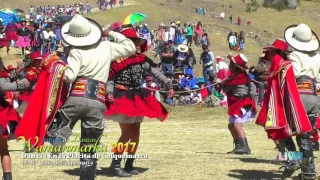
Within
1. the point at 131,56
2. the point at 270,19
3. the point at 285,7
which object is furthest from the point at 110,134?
the point at 285,7

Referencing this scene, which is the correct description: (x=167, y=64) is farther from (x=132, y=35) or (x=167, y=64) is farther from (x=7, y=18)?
(x=132, y=35)

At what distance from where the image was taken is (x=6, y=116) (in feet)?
28.5

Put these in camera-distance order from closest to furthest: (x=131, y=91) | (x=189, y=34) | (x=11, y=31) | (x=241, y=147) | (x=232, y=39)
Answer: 1. (x=131, y=91)
2. (x=241, y=147)
3. (x=11, y=31)
4. (x=189, y=34)
5. (x=232, y=39)

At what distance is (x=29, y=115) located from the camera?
8383 mm

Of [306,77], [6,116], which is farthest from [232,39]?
[6,116]

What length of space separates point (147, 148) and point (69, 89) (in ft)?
17.2

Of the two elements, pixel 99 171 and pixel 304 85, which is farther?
pixel 99 171

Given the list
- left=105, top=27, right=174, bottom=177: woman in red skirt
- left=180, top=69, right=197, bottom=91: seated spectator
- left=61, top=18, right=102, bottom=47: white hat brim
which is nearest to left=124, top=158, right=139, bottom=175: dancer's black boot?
left=105, top=27, right=174, bottom=177: woman in red skirt

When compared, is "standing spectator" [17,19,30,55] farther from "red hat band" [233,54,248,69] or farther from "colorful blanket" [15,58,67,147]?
"colorful blanket" [15,58,67,147]

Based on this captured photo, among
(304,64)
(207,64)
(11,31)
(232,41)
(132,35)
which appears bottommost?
(232,41)

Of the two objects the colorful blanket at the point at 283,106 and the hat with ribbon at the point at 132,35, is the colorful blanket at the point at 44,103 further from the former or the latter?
the colorful blanket at the point at 283,106

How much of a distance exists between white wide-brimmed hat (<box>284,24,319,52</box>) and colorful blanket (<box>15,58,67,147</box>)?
124 inches

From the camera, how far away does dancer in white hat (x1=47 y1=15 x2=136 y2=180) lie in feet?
27.0

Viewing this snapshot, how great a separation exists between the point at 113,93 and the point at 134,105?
1.11 feet
